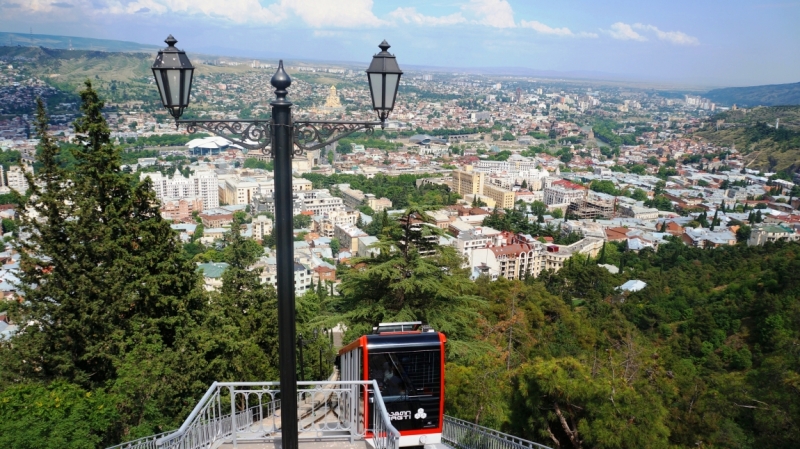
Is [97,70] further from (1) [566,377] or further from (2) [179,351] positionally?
(1) [566,377]

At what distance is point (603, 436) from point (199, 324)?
391 centimetres

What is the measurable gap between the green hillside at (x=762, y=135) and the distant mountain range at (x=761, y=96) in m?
38.1

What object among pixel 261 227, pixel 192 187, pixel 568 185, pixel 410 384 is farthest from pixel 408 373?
pixel 568 185

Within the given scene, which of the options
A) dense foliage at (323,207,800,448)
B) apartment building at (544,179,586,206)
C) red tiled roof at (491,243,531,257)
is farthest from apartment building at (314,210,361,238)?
dense foliage at (323,207,800,448)

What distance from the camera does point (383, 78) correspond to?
83.0 inches

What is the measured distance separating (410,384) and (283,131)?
2.37m

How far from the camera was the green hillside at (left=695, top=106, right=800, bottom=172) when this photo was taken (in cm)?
5525

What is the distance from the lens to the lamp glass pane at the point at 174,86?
6.81ft

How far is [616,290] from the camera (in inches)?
848

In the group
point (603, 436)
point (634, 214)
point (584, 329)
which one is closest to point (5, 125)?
point (634, 214)

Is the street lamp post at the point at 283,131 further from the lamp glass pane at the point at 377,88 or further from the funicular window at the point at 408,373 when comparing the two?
the funicular window at the point at 408,373

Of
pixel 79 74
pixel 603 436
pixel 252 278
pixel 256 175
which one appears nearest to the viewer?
pixel 603 436

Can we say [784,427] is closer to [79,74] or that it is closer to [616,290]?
[616,290]

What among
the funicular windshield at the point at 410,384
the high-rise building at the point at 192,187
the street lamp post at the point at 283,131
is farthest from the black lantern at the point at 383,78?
the high-rise building at the point at 192,187
